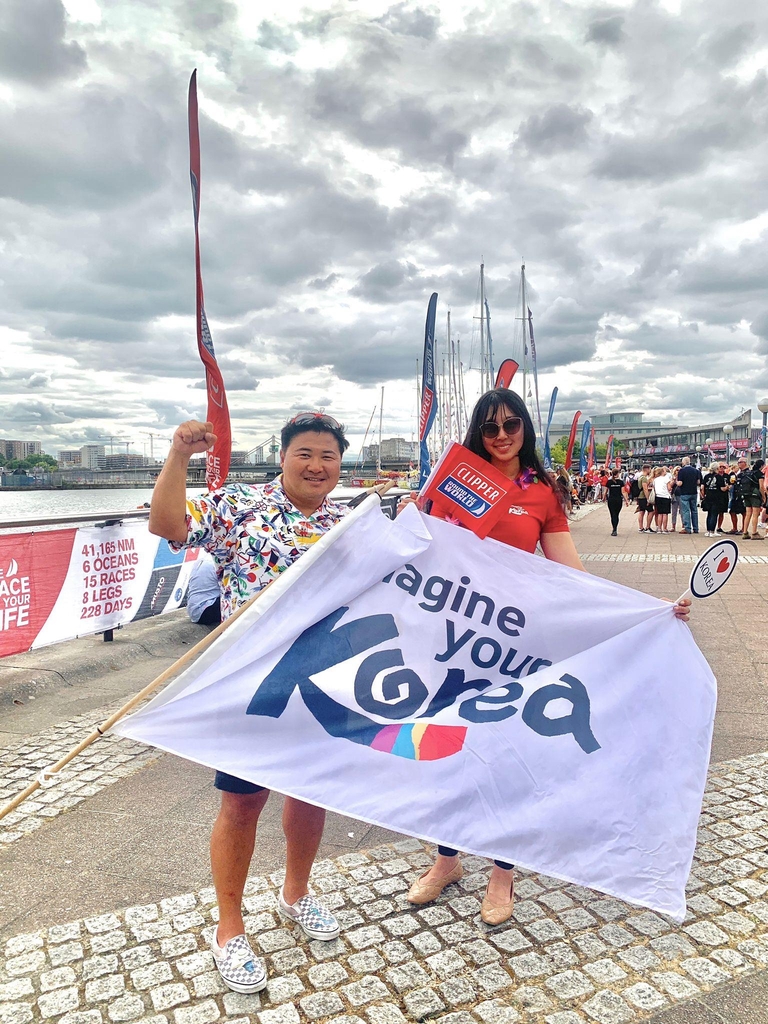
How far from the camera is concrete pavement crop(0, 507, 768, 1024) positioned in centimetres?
225

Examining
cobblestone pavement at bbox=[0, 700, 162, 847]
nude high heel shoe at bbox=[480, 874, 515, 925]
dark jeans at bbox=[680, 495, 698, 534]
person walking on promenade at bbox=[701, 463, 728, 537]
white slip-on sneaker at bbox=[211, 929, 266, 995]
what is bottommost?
cobblestone pavement at bbox=[0, 700, 162, 847]

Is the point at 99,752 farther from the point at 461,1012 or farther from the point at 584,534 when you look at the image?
the point at 584,534

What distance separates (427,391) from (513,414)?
10.3 m

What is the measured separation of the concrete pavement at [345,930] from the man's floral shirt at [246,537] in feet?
3.92

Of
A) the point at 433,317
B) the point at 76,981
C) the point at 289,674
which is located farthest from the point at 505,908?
the point at 433,317

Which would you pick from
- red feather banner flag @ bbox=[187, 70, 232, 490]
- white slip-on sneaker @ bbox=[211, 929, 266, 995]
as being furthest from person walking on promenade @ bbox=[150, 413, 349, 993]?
red feather banner flag @ bbox=[187, 70, 232, 490]

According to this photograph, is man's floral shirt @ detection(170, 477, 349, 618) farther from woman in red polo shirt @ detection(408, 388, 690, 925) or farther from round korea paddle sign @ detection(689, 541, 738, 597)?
round korea paddle sign @ detection(689, 541, 738, 597)

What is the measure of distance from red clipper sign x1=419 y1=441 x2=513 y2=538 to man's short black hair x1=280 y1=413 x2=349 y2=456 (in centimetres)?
51

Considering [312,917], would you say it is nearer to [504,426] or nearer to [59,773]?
[504,426]

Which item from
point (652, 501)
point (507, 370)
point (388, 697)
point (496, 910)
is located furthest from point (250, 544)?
point (652, 501)

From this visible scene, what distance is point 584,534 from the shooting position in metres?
19.5

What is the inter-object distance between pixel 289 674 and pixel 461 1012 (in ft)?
3.73

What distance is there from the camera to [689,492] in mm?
17328

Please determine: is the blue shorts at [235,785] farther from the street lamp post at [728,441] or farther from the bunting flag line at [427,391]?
the street lamp post at [728,441]
